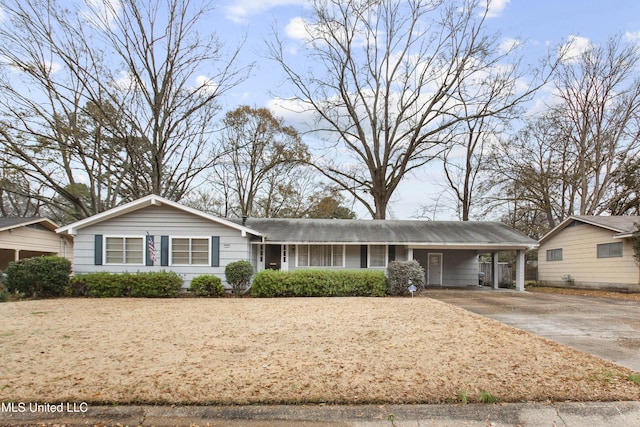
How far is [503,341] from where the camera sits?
6.87m

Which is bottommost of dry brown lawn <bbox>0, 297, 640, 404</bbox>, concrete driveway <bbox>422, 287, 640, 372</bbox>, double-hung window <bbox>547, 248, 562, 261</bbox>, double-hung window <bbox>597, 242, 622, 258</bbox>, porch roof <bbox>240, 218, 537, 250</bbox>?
concrete driveway <bbox>422, 287, 640, 372</bbox>

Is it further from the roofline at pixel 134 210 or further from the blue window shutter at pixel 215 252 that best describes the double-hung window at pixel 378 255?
the blue window shutter at pixel 215 252

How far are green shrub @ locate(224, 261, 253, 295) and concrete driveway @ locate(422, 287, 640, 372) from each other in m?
7.09

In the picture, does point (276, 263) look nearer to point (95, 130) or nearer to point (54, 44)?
point (95, 130)

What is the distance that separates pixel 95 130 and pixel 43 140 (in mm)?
2402

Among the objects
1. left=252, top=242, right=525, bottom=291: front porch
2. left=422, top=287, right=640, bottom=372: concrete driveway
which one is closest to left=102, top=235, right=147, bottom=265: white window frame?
left=252, top=242, right=525, bottom=291: front porch

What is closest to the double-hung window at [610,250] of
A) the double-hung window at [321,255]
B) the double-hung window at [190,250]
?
the double-hung window at [321,255]

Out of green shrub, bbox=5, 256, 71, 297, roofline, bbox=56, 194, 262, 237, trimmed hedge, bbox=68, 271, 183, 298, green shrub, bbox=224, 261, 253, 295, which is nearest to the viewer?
green shrub, bbox=5, 256, 71, 297

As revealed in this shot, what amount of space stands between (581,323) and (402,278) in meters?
6.08

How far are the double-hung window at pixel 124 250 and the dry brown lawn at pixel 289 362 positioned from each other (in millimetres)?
6211

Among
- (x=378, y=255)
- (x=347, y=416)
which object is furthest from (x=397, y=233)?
(x=347, y=416)

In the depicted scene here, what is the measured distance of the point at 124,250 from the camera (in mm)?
15500

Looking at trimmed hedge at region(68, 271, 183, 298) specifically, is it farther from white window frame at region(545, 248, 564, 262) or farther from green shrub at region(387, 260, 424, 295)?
white window frame at region(545, 248, 564, 262)

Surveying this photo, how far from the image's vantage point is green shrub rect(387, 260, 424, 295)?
14.5 m
